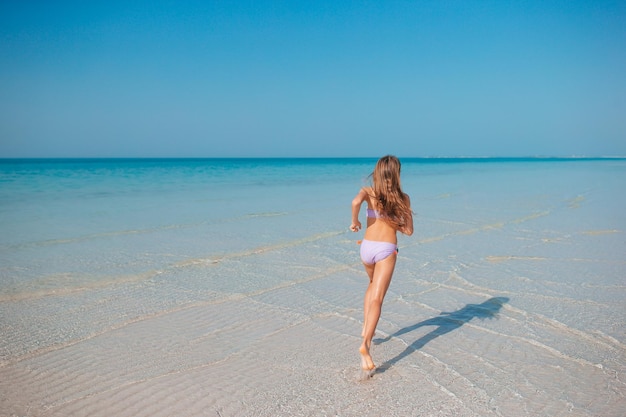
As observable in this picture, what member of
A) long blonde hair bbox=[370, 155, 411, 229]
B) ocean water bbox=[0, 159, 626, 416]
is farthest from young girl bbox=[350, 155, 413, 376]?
ocean water bbox=[0, 159, 626, 416]

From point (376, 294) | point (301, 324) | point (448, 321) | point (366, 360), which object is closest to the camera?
point (366, 360)

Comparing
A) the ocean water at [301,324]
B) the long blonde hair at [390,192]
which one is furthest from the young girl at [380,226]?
the ocean water at [301,324]

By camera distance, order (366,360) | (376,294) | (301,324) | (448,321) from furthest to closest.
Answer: (448,321), (301,324), (376,294), (366,360)

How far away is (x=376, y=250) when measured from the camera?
4258 mm

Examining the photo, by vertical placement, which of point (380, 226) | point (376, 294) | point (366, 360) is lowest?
point (366, 360)

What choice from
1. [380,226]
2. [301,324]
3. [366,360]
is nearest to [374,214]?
[380,226]

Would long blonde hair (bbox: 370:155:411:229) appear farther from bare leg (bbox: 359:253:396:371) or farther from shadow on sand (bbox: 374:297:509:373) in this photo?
shadow on sand (bbox: 374:297:509:373)

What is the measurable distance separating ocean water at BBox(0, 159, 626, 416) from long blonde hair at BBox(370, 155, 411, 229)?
1.47m

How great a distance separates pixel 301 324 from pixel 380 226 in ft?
6.06

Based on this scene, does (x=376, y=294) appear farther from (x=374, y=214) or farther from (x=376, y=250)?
(x=374, y=214)

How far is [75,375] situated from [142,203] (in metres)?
14.7

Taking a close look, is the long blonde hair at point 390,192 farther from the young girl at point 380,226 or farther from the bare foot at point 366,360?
the bare foot at point 366,360

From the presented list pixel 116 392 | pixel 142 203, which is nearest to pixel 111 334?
pixel 116 392

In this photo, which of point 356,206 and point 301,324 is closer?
point 356,206
